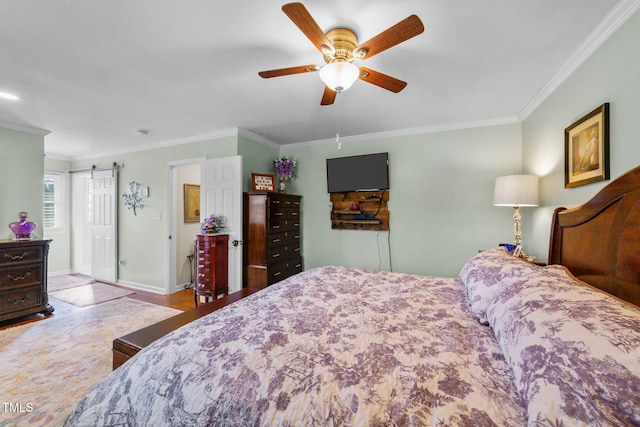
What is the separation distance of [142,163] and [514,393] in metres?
5.30

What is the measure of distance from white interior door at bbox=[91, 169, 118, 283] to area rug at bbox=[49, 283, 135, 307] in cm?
34

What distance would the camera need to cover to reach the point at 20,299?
3029mm

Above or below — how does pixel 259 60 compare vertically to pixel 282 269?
above

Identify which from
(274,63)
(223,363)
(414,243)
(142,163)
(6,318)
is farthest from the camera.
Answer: (142,163)

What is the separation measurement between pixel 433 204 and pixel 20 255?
5.10 meters

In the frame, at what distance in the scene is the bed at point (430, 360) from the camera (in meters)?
0.70

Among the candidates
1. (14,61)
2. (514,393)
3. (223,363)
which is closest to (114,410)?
(223,363)

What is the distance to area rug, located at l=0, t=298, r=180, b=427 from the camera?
1.72 meters

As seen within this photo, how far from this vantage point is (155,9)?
1.49 m

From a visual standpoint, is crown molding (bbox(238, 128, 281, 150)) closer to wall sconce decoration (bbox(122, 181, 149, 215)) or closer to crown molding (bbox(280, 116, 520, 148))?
crown molding (bbox(280, 116, 520, 148))

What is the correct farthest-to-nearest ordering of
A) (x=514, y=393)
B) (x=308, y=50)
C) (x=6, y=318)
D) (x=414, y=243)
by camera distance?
(x=414, y=243)
(x=6, y=318)
(x=308, y=50)
(x=514, y=393)

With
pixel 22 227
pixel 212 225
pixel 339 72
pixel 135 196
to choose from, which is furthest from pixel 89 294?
pixel 339 72

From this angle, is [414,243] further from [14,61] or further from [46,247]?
[46,247]

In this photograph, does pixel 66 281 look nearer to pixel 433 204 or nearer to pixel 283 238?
pixel 283 238
